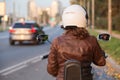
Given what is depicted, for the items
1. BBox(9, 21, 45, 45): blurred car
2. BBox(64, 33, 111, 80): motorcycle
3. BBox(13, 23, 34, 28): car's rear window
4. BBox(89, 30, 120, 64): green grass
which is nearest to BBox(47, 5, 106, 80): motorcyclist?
BBox(64, 33, 111, 80): motorcycle

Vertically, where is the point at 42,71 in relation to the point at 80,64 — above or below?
below

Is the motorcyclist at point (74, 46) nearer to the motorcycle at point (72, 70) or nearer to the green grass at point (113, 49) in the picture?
the motorcycle at point (72, 70)

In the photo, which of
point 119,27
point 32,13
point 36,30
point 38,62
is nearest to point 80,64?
point 38,62

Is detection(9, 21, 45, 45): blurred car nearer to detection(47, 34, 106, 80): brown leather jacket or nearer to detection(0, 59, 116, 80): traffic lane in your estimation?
detection(0, 59, 116, 80): traffic lane

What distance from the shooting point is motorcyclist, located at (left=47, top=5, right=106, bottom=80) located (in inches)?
167

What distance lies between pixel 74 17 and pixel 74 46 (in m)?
0.28

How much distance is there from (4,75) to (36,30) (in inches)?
700

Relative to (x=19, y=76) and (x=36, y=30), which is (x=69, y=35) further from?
(x=36, y=30)

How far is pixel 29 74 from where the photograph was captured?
45.1 ft

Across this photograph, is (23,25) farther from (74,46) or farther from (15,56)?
(74,46)

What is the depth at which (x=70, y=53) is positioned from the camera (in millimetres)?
4234

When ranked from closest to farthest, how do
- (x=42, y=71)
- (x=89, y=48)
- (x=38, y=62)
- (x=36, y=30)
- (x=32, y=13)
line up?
(x=89, y=48)
(x=42, y=71)
(x=38, y=62)
(x=36, y=30)
(x=32, y=13)

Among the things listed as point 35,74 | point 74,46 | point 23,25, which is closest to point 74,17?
point 74,46

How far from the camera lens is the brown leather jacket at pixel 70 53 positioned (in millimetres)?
4234
